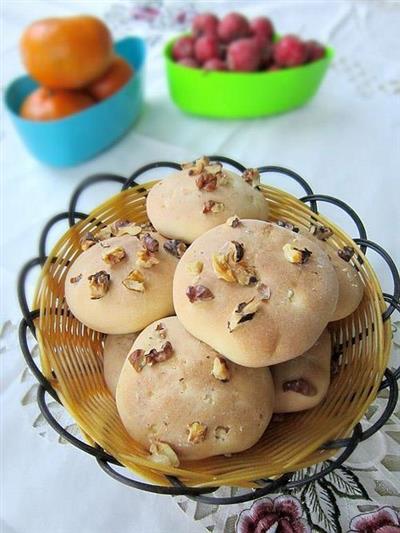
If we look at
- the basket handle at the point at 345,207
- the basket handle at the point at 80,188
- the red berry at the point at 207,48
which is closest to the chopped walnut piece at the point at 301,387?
the basket handle at the point at 345,207

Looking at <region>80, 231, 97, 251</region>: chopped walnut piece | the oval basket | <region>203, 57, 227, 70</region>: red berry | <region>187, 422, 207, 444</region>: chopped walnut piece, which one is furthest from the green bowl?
<region>187, 422, 207, 444</region>: chopped walnut piece

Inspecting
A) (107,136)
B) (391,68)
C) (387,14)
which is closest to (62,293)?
(107,136)

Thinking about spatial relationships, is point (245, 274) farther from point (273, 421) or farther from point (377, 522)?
point (377, 522)

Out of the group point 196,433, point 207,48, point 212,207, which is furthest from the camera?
point 207,48

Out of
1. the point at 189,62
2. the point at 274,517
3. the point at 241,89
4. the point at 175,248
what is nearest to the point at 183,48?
the point at 189,62

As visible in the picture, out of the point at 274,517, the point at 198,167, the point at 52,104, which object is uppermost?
the point at 198,167

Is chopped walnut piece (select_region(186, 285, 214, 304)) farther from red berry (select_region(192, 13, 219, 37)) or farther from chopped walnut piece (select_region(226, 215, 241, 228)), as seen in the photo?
red berry (select_region(192, 13, 219, 37))
